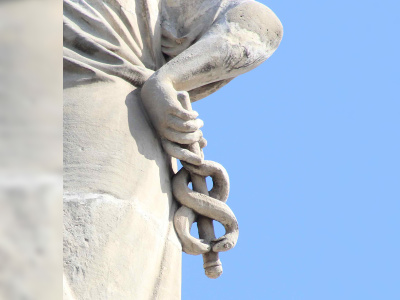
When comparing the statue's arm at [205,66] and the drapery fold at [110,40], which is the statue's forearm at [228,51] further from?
the drapery fold at [110,40]

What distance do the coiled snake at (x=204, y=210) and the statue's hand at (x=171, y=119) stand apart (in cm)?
6

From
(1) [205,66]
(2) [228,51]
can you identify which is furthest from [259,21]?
(1) [205,66]

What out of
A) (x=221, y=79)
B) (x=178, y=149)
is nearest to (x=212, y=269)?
(x=178, y=149)

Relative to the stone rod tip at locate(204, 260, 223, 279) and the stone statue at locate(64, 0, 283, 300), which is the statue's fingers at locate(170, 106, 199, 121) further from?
the stone rod tip at locate(204, 260, 223, 279)

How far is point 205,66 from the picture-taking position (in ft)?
12.0

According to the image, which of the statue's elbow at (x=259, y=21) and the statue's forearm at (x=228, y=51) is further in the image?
the statue's elbow at (x=259, y=21)

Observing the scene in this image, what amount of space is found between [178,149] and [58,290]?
8.72ft

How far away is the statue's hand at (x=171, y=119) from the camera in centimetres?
341

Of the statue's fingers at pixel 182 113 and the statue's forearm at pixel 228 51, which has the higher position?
the statue's forearm at pixel 228 51

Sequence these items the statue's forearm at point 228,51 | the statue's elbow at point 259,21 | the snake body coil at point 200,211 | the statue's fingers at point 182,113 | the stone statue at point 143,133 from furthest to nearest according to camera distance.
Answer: the statue's elbow at point 259,21, the statue's forearm at point 228,51, the snake body coil at point 200,211, the statue's fingers at point 182,113, the stone statue at point 143,133

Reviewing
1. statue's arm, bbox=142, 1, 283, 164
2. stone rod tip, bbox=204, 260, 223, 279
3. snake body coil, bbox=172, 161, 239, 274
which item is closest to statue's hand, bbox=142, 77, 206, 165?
statue's arm, bbox=142, 1, 283, 164

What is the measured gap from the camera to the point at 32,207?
2.55 ft

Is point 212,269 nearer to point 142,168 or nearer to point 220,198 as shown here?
point 220,198

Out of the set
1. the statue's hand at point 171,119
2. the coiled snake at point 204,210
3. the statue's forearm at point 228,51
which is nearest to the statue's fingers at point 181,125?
the statue's hand at point 171,119
